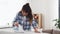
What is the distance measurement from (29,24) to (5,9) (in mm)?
4532

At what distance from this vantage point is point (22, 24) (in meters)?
1.43

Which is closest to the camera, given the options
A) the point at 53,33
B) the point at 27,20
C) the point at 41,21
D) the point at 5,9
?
the point at 27,20

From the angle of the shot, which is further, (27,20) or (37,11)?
(37,11)

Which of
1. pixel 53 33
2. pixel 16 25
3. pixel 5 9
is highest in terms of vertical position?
pixel 5 9

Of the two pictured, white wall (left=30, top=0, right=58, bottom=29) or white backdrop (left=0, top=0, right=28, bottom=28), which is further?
white wall (left=30, top=0, right=58, bottom=29)

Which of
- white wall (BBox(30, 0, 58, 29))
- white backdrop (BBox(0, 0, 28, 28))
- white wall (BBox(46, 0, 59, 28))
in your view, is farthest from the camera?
white wall (BBox(30, 0, 58, 29))

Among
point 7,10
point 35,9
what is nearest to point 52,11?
point 35,9

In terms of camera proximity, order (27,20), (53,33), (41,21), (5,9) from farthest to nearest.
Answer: (41,21) < (5,9) < (53,33) < (27,20)

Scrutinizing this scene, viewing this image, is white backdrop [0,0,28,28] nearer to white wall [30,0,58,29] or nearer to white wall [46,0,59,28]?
white wall [30,0,58,29]

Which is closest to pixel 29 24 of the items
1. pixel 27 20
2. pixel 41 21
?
pixel 27 20

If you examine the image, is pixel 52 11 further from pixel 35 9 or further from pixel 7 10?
pixel 7 10

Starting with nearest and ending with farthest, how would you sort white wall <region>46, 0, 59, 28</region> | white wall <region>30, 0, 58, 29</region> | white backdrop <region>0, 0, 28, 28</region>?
white backdrop <region>0, 0, 28, 28</region>
white wall <region>46, 0, 59, 28</region>
white wall <region>30, 0, 58, 29</region>

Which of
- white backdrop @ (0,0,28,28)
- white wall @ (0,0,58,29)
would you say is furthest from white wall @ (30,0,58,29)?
white backdrop @ (0,0,28,28)

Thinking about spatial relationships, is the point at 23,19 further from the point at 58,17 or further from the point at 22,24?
the point at 58,17
